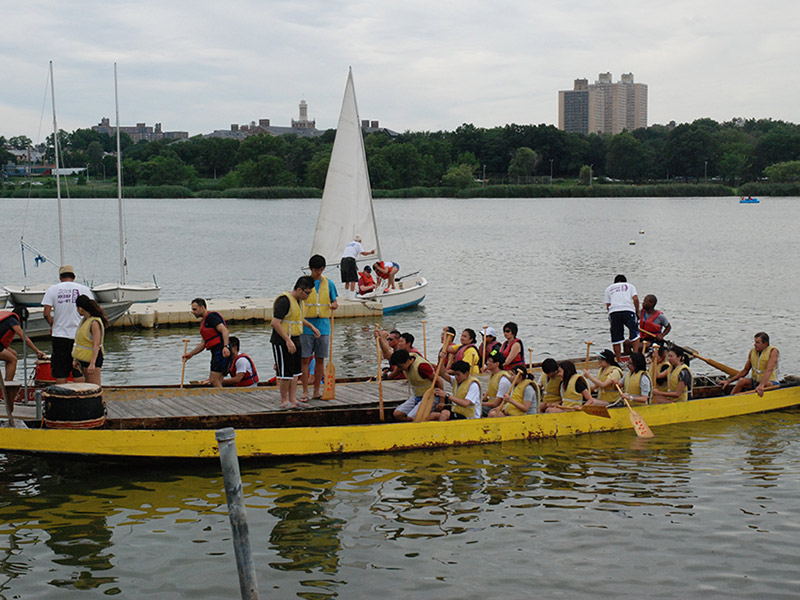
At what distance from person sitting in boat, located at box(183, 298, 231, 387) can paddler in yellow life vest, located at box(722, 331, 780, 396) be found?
8846mm

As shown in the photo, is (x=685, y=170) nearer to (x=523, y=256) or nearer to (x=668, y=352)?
(x=523, y=256)

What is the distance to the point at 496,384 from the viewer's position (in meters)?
13.8

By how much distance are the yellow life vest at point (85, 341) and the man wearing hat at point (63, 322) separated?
7.7 inches

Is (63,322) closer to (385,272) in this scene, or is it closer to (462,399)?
(462,399)

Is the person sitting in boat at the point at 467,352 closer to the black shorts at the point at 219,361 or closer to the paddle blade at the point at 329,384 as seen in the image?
the paddle blade at the point at 329,384

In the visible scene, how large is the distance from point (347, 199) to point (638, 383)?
16.7 metres

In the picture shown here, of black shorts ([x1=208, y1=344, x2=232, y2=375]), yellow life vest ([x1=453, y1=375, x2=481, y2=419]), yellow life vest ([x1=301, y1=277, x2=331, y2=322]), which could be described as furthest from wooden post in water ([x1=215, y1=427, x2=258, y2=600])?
black shorts ([x1=208, y1=344, x2=232, y2=375])

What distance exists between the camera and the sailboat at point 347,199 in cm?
2930

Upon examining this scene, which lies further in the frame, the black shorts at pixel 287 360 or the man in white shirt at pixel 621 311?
the man in white shirt at pixel 621 311

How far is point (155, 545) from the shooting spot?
9.88m

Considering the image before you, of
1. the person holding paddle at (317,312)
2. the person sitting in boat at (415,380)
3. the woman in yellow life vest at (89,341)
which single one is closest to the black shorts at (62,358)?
the woman in yellow life vest at (89,341)

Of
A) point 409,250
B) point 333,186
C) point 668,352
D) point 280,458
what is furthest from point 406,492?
point 409,250

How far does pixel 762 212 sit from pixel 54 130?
287 feet

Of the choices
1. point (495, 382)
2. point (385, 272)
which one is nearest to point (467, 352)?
point (495, 382)
